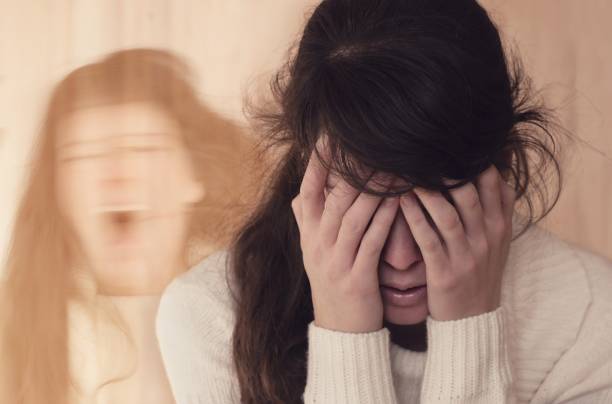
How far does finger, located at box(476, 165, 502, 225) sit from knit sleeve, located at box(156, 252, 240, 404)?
43 cm

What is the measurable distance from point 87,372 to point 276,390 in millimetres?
605

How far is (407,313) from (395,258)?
11 centimetres

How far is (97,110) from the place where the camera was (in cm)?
164

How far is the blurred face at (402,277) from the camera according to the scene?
1082mm

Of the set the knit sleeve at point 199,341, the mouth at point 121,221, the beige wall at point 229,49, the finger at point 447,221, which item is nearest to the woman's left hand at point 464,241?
the finger at point 447,221

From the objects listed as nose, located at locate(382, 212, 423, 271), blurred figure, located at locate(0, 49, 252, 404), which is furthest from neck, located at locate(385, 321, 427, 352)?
blurred figure, located at locate(0, 49, 252, 404)

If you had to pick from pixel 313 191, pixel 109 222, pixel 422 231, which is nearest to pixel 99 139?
pixel 109 222

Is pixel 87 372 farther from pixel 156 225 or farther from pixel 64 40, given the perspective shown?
pixel 64 40

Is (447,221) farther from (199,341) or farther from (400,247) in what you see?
(199,341)

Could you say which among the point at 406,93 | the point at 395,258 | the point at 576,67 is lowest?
the point at 395,258

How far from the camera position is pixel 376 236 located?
3.44 ft

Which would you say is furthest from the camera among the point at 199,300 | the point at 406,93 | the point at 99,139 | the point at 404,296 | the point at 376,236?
the point at 99,139

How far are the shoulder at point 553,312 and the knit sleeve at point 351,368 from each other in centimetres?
21

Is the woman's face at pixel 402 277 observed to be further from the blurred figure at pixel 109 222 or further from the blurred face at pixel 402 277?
the blurred figure at pixel 109 222
